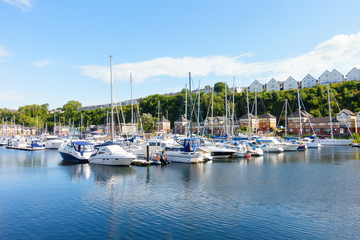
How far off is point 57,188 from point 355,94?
119475mm

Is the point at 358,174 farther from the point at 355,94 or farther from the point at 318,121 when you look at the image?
the point at 355,94

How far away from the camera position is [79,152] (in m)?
40.2

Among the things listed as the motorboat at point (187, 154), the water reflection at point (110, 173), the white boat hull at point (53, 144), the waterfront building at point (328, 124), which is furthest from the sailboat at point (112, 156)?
the waterfront building at point (328, 124)

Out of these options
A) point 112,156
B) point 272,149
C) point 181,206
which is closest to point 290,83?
point 272,149

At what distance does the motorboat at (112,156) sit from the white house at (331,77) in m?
130

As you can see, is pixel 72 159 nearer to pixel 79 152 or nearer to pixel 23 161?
pixel 79 152

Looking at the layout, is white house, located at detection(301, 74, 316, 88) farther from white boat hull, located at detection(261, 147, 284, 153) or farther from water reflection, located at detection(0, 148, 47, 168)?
water reflection, located at detection(0, 148, 47, 168)

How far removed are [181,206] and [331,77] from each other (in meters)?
142

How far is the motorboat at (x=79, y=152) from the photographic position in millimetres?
39688

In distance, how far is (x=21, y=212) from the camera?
1689 cm

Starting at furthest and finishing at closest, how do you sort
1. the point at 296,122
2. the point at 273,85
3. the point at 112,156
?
the point at 273,85 → the point at 296,122 → the point at 112,156

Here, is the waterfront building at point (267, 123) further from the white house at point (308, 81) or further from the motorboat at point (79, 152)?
the motorboat at point (79, 152)

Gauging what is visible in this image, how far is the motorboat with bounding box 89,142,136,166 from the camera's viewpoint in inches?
1374

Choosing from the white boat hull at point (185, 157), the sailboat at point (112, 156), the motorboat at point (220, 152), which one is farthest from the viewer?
the motorboat at point (220, 152)
